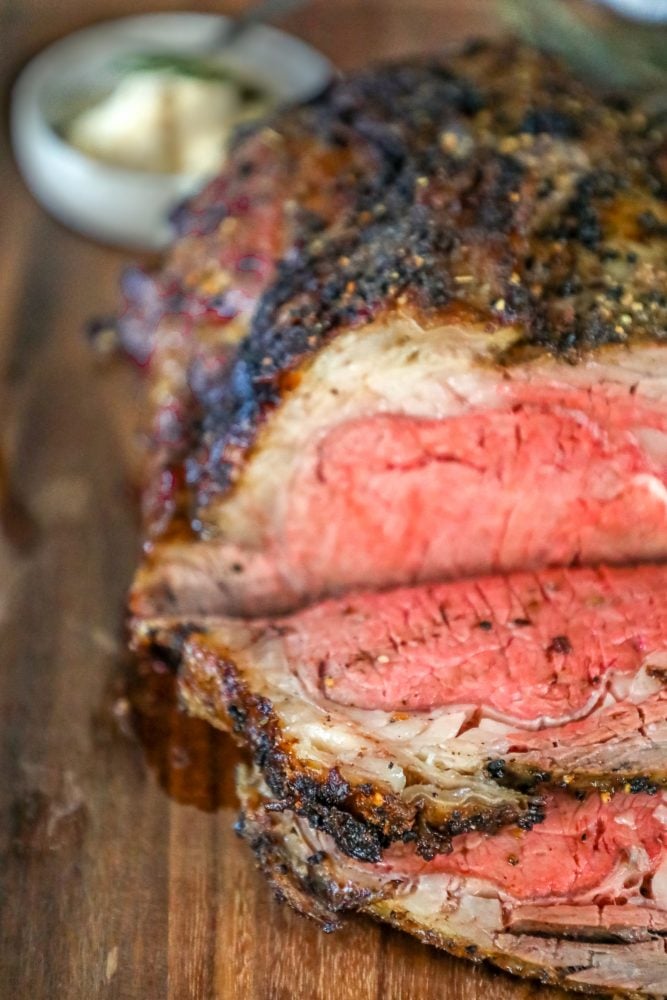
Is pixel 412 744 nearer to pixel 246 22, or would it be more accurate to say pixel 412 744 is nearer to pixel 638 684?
pixel 638 684

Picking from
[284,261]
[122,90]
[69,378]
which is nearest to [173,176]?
[122,90]

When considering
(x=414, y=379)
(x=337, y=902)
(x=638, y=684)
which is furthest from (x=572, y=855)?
(x=414, y=379)

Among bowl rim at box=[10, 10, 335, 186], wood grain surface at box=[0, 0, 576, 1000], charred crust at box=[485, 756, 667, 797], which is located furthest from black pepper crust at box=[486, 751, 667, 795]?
bowl rim at box=[10, 10, 335, 186]

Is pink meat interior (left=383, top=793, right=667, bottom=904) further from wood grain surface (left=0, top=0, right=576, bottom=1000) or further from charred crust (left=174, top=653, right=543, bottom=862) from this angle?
wood grain surface (left=0, top=0, right=576, bottom=1000)

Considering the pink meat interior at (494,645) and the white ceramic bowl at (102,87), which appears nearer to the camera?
the pink meat interior at (494,645)

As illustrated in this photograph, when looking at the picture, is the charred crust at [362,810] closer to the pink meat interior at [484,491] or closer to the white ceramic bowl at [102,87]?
the pink meat interior at [484,491]

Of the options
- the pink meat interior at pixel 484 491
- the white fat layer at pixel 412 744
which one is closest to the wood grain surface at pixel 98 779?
the white fat layer at pixel 412 744
